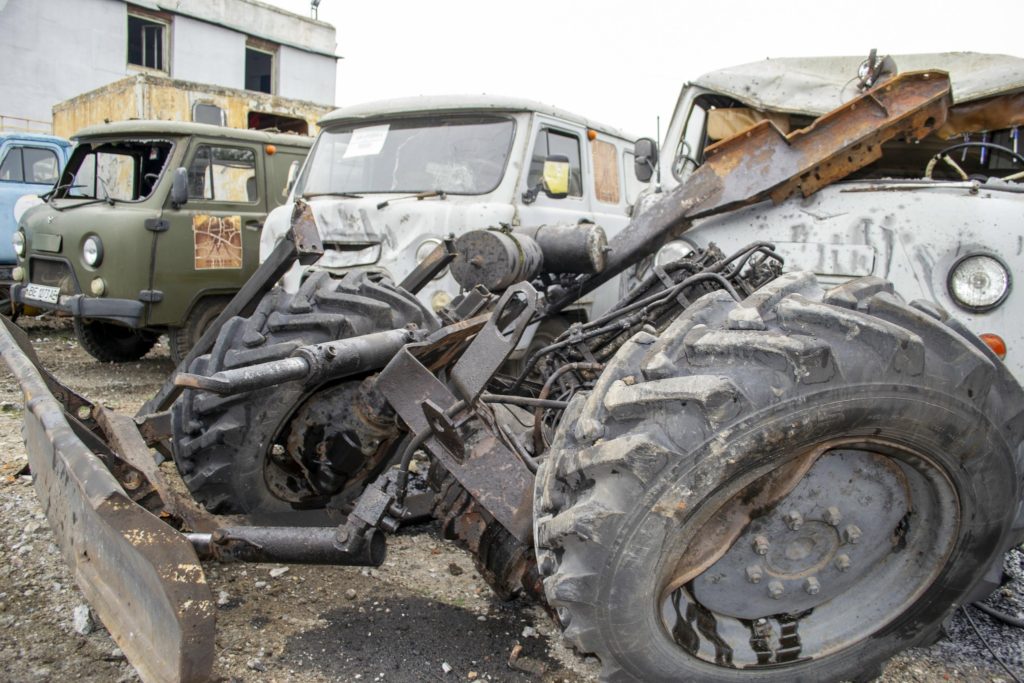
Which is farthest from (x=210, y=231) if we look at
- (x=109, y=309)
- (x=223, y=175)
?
(x=109, y=309)

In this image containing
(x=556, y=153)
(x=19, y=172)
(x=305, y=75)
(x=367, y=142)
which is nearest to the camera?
(x=367, y=142)

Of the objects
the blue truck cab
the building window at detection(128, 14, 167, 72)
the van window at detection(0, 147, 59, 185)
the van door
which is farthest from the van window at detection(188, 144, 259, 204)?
the building window at detection(128, 14, 167, 72)

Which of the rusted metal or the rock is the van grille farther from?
the rusted metal

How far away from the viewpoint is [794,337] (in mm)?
1651

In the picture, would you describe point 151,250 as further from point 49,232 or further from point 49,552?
point 49,552

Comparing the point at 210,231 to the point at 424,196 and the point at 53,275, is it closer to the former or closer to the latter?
the point at 53,275

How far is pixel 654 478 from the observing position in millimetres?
1616

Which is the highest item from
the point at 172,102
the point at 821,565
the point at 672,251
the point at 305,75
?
the point at 305,75

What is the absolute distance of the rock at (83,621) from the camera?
2.45 metres

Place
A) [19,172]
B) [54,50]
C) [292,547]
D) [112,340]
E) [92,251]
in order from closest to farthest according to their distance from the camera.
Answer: [292,547]
[92,251]
[112,340]
[19,172]
[54,50]

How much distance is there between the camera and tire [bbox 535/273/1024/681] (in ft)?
5.33

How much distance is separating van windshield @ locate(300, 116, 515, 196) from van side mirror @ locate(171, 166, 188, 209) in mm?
1812

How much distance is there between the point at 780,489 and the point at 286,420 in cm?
171

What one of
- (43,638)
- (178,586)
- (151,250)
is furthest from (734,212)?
(151,250)
